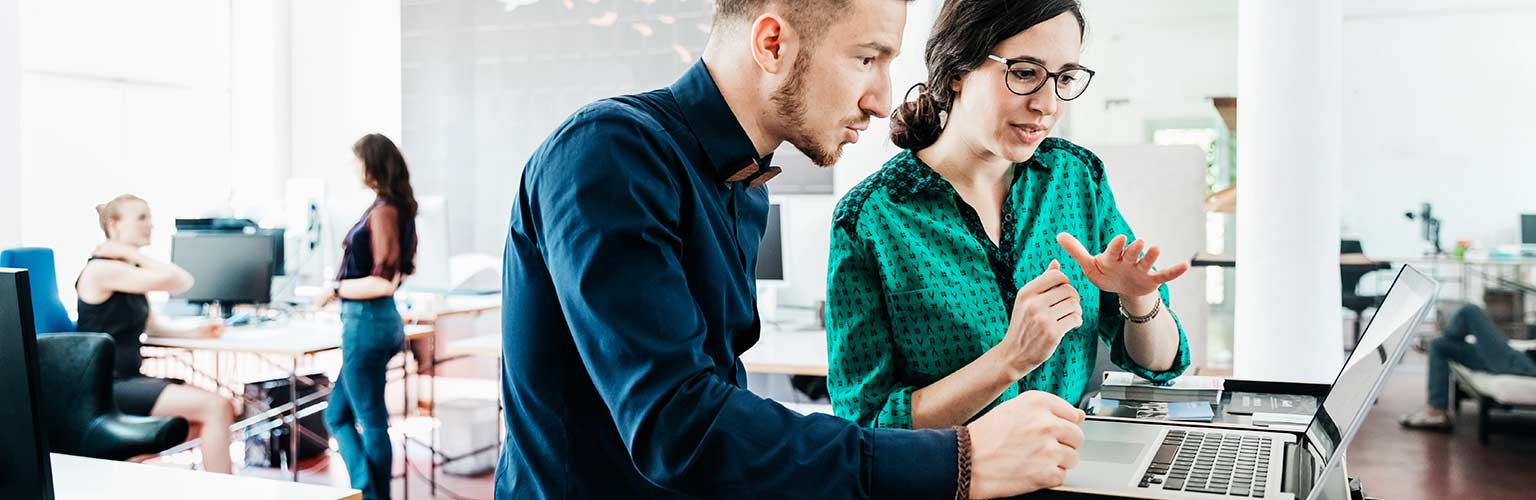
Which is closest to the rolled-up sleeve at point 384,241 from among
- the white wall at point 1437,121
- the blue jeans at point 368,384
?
the blue jeans at point 368,384

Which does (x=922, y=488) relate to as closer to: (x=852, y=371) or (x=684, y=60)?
(x=852, y=371)

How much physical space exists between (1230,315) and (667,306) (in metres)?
5.22

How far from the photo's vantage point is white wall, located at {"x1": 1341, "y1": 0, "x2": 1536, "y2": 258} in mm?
8477

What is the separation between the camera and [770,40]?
0.92m

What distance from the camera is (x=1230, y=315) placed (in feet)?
17.9

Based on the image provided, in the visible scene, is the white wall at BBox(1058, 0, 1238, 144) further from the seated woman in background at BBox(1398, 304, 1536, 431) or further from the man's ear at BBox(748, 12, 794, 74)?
the man's ear at BBox(748, 12, 794, 74)

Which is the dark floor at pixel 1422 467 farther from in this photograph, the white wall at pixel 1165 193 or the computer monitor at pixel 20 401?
the computer monitor at pixel 20 401

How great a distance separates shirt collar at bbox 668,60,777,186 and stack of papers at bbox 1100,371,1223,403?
0.68 m

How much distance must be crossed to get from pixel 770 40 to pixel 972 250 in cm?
55

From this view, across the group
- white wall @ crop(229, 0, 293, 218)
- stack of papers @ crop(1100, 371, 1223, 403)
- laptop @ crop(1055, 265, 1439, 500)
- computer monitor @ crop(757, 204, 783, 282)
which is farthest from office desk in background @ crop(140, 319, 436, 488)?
laptop @ crop(1055, 265, 1439, 500)

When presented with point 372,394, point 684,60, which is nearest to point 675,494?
point 372,394

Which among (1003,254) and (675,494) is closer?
(675,494)

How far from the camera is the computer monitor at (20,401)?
1.09 m

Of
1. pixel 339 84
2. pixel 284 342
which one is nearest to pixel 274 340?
pixel 284 342
